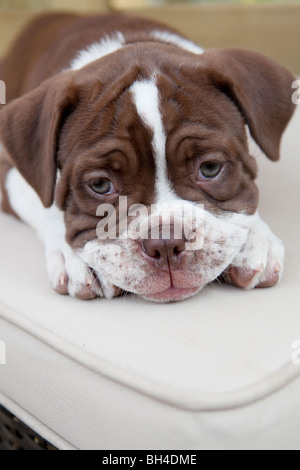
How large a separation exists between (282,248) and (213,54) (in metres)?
0.79

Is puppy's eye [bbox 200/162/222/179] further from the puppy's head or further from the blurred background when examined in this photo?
the blurred background

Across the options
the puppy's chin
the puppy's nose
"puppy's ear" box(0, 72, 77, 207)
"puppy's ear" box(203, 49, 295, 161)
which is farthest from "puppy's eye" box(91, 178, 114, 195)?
"puppy's ear" box(203, 49, 295, 161)

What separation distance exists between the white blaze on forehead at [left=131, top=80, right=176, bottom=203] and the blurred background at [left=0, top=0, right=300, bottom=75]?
384cm

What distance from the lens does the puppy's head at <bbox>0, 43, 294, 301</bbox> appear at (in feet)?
7.04

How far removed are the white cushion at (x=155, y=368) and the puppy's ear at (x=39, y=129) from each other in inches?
15.3

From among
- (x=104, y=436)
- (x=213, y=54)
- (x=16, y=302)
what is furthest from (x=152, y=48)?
(x=104, y=436)

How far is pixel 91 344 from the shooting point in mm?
1906

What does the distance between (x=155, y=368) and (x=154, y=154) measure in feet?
2.56

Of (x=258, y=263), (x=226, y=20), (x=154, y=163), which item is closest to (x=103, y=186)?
(x=154, y=163)

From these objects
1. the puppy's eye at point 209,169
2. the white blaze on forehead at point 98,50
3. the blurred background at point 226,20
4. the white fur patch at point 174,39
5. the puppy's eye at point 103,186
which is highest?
the blurred background at point 226,20

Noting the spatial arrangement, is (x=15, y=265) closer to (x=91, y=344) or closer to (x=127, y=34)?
(x=91, y=344)

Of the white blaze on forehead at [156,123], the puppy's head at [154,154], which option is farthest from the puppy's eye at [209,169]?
the white blaze on forehead at [156,123]

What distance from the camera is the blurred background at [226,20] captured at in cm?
582

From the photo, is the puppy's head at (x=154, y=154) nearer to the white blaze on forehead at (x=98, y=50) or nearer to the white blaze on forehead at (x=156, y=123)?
the white blaze on forehead at (x=156, y=123)
